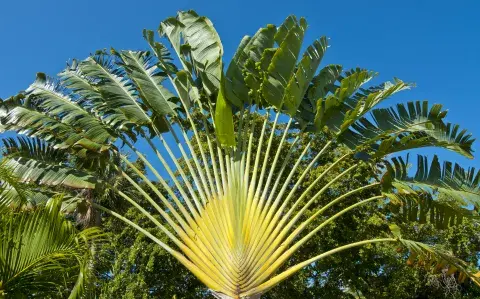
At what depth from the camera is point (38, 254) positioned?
2.67 meters

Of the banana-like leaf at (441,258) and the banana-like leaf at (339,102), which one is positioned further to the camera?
the banana-like leaf at (339,102)

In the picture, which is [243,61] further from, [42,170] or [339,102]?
[42,170]

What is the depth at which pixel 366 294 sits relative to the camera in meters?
11.7

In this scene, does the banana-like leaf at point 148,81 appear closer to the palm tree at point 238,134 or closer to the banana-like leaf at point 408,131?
the palm tree at point 238,134

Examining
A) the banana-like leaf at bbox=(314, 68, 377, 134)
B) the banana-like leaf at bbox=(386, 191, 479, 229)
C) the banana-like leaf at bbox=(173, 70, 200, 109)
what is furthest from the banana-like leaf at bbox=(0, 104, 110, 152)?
the banana-like leaf at bbox=(386, 191, 479, 229)

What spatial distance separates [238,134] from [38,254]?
15.8ft

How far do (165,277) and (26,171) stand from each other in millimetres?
6197

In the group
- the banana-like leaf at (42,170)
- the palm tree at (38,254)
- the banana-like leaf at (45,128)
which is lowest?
the palm tree at (38,254)

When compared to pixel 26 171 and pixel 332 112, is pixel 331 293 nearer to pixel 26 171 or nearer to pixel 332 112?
pixel 332 112

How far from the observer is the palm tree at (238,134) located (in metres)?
5.80

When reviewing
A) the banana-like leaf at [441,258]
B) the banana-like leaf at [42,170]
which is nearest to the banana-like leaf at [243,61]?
the banana-like leaf at [42,170]

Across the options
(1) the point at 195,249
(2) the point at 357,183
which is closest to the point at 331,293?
(2) the point at 357,183

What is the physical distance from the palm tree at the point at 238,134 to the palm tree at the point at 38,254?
2.79 meters

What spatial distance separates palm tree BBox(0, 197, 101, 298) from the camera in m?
2.57
